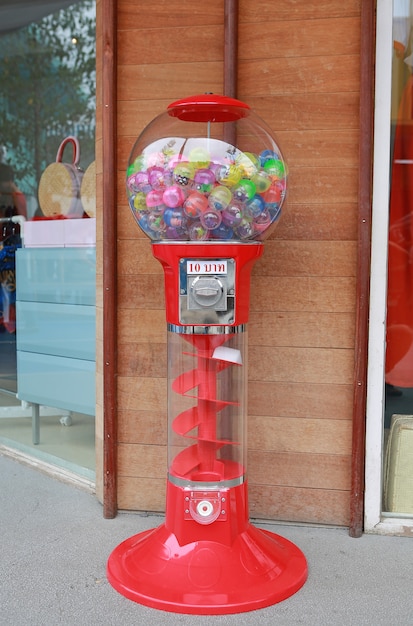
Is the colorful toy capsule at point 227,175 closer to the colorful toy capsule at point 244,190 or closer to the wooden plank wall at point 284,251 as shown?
the colorful toy capsule at point 244,190

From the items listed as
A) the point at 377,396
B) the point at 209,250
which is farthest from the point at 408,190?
the point at 209,250

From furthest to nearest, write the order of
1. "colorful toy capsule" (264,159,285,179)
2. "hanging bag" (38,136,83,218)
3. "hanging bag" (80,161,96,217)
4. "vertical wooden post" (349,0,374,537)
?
"hanging bag" (38,136,83,218)
"hanging bag" (80,161,96,217)
"vertical wooden post" (349,0,374,537)
"colorful toy capsule" (264,159,285,179)

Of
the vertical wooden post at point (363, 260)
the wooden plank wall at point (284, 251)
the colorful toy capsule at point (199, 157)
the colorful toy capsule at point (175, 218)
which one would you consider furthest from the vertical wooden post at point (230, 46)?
the colorful toy capsule at point (175, 218)

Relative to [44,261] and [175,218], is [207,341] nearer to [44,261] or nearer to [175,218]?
[175,218]

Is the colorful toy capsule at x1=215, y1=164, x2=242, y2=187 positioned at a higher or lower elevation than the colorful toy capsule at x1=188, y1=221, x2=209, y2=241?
higher

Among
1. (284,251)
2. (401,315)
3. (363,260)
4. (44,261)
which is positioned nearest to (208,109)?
(284,251)

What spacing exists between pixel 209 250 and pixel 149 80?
0.90 meters

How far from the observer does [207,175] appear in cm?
208

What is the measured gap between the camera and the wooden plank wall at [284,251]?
2.60 m

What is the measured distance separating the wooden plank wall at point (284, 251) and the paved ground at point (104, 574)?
218 mm

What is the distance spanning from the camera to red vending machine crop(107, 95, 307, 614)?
213 centimetres

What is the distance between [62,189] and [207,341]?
1.65 metres

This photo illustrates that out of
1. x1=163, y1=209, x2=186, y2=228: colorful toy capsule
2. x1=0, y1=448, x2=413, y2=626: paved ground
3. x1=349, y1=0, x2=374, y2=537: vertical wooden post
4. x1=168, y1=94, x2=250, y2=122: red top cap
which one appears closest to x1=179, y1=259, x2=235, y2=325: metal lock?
x1=163, y1=209, x2=186, y2=228: colorful toy capsule

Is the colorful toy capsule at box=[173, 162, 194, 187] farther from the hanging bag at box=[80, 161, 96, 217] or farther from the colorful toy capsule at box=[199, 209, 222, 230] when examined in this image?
the hanging bag at box=[80, 161, 96, 217]
